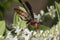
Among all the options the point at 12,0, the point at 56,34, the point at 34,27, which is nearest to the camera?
the point at 56,34

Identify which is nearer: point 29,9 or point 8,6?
point 29,9

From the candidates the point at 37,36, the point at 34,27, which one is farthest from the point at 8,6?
the point at 37,36

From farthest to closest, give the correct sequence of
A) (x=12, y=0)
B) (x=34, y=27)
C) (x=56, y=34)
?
(x=12, y=0) → (x=34, y=27) → (x=56, y=34)

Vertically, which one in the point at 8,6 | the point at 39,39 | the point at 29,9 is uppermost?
the point at 8,6

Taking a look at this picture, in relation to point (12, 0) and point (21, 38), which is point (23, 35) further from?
point (12, 0)

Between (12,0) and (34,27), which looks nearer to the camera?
(34,27)

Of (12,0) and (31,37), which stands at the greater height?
(12,0)

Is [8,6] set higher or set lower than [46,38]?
higher

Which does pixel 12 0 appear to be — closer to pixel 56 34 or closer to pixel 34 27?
pixel 34 27

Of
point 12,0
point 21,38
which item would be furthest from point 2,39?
point 12,0
